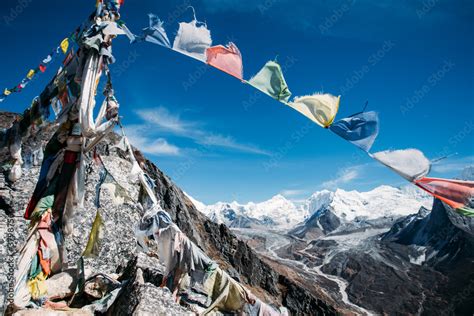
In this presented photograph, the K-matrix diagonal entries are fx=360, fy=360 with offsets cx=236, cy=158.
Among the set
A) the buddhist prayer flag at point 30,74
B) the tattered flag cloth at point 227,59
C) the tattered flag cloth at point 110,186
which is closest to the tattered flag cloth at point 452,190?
the tattered flag cloth at point 227,59

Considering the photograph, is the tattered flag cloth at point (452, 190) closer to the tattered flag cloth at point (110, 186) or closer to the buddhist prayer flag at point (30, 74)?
the tattered flag cloth at point (110, 186)

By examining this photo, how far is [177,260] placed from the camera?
8.30m

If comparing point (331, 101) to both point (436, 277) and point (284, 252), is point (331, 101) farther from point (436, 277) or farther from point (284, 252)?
point (284, 252)

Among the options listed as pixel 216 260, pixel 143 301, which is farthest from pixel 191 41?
pixel 216 260

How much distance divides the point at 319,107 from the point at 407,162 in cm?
170

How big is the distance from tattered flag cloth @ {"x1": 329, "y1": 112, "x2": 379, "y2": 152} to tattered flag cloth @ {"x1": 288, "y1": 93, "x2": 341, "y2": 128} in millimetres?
229

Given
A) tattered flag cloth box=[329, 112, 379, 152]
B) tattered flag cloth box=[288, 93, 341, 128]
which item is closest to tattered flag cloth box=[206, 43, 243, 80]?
tattered flag cloth box=[288, 93, 341, 128]

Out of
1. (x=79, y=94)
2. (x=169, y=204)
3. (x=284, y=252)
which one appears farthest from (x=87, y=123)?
(x=284, y=252)

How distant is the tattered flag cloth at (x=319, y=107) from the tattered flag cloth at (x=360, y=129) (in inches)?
9.0

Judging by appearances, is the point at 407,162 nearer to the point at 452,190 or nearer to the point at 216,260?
the point at 452,190

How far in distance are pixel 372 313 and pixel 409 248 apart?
95845mm

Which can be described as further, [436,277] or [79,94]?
[436,277]

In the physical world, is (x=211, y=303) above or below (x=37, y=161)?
below

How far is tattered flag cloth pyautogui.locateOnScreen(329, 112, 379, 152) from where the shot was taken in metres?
5.90
